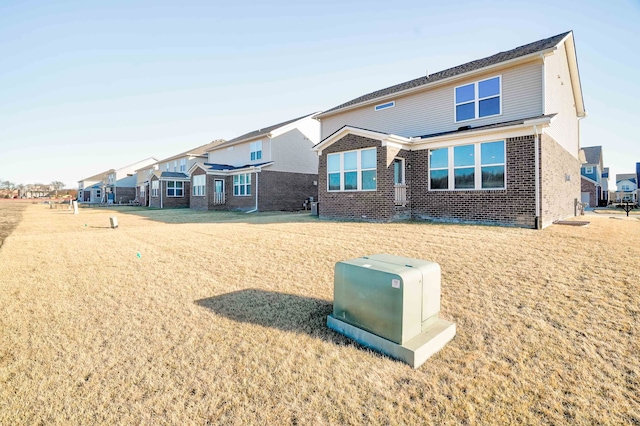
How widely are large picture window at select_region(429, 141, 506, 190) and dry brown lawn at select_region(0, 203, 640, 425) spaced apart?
527 centimetres

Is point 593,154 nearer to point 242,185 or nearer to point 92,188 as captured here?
point 242,185

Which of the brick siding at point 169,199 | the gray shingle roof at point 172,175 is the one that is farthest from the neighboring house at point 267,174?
the gray shingle roof at point 172,175

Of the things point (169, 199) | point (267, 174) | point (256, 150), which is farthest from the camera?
point (169, 199)

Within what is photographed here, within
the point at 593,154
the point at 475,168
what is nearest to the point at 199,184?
the point at 475,168

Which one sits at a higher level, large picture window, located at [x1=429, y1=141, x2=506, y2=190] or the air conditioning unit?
large picture window, located at [x1=429, y1=141, x2=506, y2=190]

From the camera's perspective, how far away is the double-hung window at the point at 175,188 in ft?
109

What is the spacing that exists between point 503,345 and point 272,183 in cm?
2178

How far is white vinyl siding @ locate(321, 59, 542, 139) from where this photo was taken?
11.8 meters

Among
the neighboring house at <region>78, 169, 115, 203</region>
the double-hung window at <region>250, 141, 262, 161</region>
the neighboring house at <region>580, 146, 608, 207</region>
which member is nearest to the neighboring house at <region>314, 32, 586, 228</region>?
the double-hung window at <region>250, 141, 262, 161</region>

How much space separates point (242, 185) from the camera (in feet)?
83.1

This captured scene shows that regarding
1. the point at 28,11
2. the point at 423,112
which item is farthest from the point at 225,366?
the point at 28,11

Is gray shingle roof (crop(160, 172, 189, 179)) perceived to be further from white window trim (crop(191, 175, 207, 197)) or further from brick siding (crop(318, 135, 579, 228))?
brick siding (crop(318, 135, 579, 228))

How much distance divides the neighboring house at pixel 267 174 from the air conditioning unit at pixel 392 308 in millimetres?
20213

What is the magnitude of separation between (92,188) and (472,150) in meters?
72.7
